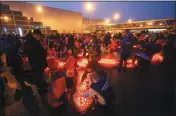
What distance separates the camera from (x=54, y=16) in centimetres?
6241

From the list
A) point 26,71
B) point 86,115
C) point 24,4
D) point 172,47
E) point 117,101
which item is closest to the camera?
point 86,115

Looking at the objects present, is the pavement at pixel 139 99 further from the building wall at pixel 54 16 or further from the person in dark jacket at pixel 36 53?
the building wall at pixel 54 16

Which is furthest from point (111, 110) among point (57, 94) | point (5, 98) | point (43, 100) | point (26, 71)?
point (26, 71)

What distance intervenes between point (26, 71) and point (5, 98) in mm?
2242

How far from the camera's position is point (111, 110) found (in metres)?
4.39

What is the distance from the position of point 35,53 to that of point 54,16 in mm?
60709

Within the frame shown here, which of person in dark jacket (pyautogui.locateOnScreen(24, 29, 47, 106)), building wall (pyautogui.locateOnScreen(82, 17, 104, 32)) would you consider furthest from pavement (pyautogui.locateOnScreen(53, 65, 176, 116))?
building wall (pyautogui.locateOnScreen(82, 17, 104, 32))

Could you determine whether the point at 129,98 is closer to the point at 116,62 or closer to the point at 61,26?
the point at 116,62

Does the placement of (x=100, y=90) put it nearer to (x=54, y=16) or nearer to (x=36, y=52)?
(x=36, y=52)

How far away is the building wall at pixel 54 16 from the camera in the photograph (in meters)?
55.3

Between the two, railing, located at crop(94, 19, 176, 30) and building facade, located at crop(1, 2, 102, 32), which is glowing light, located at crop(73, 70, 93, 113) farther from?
building facade, located at crop(1, 2, 102, 32)

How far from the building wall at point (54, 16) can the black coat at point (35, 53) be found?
2168 inches

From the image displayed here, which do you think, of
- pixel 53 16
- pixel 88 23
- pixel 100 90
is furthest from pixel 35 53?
pixel 88 23

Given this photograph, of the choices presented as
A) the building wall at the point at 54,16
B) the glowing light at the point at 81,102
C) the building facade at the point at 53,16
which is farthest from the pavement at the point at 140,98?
the building wall at the point at 54,16
